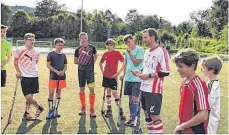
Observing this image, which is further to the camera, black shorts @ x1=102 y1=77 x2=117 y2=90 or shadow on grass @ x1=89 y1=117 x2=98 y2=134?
black shorts @ x1=102 y1=77 x2=117 y2=90

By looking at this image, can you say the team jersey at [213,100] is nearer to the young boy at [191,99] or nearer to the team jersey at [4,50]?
the young boy at [191,99]

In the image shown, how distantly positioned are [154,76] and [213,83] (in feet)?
4.57

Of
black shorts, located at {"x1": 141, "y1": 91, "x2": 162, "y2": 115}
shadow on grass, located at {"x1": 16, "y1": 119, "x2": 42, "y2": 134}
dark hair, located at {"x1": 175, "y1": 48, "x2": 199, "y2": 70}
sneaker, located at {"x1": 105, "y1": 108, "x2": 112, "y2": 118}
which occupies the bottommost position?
shadow on grass, located at {"x1": 16, "y1": 119, "x2": 42, "y2": 134}

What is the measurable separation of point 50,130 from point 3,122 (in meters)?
1.07

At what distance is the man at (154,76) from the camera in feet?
18.2

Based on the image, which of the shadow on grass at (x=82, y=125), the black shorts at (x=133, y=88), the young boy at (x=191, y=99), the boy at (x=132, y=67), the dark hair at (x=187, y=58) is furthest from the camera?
the black shorts at (x=133, y=88)

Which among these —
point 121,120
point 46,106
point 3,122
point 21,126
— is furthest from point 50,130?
point 46,106

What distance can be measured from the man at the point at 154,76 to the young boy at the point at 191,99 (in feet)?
6.79

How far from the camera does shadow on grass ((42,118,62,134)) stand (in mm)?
6395

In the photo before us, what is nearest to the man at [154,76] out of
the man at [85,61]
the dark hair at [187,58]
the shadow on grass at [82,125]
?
the shadow on grass at [82,125]

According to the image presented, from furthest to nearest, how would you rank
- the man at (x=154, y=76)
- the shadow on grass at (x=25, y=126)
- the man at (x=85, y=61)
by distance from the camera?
the man at (x=85, y=61) < the shadow on grass at (x=25, y=126) < the man at (x=154, y=76)

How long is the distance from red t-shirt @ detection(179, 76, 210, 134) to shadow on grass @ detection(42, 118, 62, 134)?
3523 mm

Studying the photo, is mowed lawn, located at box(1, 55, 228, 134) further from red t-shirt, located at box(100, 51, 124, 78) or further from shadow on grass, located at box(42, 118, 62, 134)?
red t-shirt, located at box(100, 51, 124, 78)

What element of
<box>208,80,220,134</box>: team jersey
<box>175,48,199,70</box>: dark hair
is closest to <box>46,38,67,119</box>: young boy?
<box>208,80,220,134</box>: team jersey
